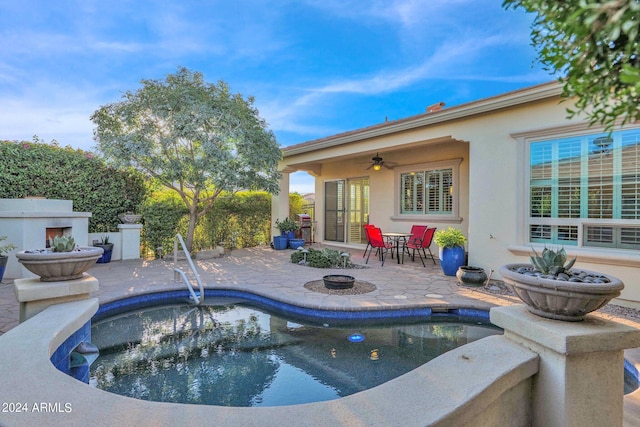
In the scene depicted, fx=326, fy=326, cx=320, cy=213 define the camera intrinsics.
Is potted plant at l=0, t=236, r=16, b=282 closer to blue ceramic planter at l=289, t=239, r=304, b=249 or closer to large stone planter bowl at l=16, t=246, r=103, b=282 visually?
large stone planter bowl at l=16, t=246, r=103, b=282

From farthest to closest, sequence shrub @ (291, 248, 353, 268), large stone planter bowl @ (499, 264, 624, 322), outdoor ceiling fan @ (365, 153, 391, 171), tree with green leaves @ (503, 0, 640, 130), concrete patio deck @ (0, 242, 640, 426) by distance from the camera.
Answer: outdoor ceiling fan @ (365, 153, 391, 171), shrub @ (291, 248, 353, 268), concrete patio deck @ (0, 242, 640, 426), large stone planter bowl @ (499, 264, 624, 322), tree with green leaves @ (503, 0, 640, 130)

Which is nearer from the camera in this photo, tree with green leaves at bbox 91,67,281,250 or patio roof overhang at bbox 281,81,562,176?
patio roof overhang at bbox 281,81,562,176

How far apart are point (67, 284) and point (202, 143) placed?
5.52m

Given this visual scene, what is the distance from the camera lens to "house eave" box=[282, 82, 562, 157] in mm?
5116

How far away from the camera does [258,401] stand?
2.70m

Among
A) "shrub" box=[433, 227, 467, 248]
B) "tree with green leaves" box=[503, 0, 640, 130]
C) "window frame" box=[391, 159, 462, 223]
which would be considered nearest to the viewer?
"tree with green leaves" box=[503, 0, 640, 130]

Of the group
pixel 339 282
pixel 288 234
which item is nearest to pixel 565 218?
pixel 339 282

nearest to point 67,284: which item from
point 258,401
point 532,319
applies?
point 258,401

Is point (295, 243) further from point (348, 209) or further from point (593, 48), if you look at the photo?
point (593, 48)

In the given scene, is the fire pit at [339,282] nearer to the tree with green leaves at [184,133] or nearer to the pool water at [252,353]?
the pool water at [252,353]

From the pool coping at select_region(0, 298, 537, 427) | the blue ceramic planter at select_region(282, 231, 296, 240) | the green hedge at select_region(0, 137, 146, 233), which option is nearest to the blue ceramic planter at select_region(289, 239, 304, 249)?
the blue ceramic planter at select_region(282, 231, 296, 240)

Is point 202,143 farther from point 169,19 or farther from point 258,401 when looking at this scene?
point 258,401

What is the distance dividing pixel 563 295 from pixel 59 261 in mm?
3826

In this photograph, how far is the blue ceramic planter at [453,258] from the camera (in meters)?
6.46
